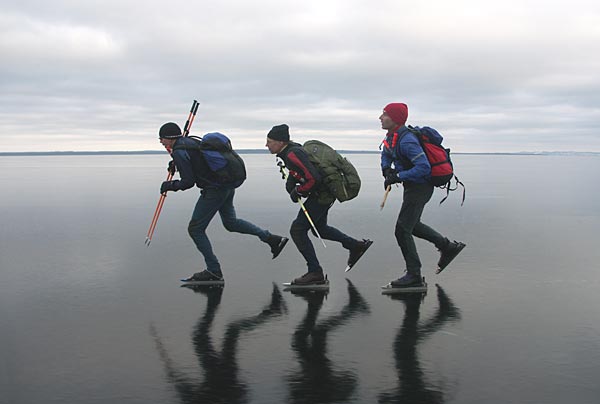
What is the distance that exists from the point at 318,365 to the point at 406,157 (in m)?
2.96

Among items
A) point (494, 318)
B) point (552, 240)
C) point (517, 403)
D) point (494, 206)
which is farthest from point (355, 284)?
point (494, 206)

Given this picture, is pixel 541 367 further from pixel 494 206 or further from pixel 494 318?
pixel 494 206

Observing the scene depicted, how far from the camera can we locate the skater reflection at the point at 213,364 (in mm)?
3889

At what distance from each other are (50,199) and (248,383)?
1715cm

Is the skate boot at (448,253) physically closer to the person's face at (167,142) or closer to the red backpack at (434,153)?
the red backpack at (434,153)

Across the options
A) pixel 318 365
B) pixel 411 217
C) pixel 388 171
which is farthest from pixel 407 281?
pixel 318 365

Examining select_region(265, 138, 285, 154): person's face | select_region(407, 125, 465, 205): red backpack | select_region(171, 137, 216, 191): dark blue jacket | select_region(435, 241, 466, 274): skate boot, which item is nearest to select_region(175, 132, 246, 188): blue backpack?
select_region(171, 137, 216, 191): dark blue jacket

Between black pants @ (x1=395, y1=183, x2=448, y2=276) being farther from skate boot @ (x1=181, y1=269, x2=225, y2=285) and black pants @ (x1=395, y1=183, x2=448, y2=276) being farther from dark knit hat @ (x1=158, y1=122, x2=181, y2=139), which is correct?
dark knit hat @ (x1=158, y1=122, x2=181, y2=139)

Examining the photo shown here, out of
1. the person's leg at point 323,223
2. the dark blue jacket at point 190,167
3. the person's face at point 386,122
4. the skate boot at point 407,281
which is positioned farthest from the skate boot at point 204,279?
the person's face at point 386,122

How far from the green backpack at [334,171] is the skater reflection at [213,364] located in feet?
4.76

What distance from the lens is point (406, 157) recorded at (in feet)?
21.8

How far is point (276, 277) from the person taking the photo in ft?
24.4

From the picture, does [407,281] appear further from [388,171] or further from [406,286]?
[388,171]

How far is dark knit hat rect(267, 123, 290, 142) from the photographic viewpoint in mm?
6648
